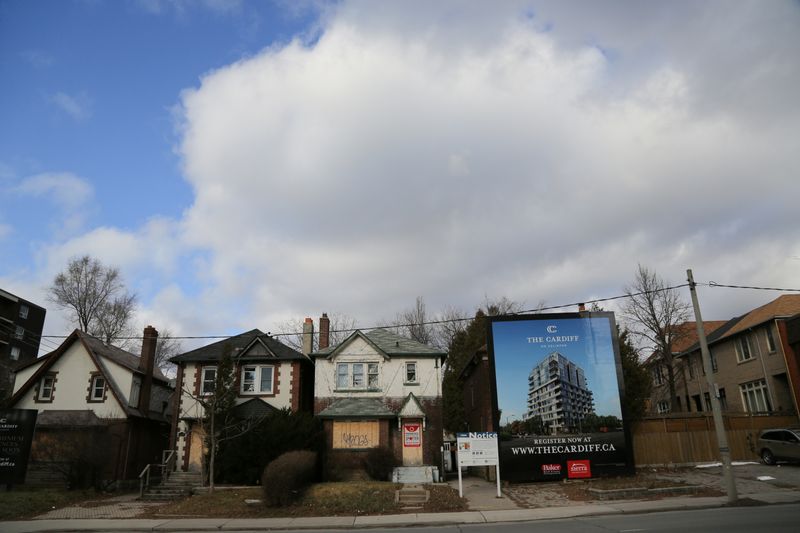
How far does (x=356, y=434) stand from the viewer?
28.0m

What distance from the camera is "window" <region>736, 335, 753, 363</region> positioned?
3538 centimetres

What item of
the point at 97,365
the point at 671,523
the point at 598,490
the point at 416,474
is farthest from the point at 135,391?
the point at 671,523

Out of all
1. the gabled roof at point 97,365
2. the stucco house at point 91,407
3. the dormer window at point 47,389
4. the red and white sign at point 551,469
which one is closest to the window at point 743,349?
the red and white sign at point 551,469

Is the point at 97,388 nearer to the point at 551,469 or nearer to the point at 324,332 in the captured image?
the point at 324,332

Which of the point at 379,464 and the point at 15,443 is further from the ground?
the point at 15,443

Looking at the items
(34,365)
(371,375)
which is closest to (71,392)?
(34,365)

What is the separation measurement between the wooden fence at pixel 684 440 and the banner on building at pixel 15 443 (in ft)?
91.7

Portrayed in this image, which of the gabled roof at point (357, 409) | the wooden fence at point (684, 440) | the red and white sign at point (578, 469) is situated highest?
the gabled roof at point (357, 409)

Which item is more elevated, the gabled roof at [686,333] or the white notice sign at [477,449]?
the gabled roof at [686,333]

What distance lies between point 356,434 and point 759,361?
26.3 meters

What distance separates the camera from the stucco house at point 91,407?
28141mm

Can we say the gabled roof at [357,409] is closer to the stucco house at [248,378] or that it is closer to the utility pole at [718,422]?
the stucco house at [248,378]

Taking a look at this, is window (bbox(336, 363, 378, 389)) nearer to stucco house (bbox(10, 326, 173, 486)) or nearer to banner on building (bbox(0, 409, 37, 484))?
stucco house (bbox(10, 326, 173, 486))

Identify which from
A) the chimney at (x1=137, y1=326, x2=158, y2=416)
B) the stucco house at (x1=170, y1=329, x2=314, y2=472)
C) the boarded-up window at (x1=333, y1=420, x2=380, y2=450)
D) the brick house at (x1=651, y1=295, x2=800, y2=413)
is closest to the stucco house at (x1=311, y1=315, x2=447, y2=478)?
the boarded-up window at (x1=333, y1=420, x2=380, y2=450)
